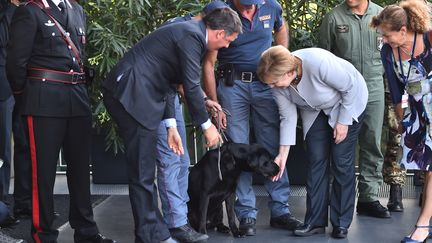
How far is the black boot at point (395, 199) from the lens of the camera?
5246 millimetres

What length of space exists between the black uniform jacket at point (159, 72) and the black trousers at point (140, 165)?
6 cm

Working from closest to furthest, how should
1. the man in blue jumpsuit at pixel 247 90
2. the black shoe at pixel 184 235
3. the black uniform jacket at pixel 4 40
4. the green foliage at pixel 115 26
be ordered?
1. the black shoe at pixel 184 235
2. the man in blue jumpsuit at pixel 247 90
3. the black uniform jacket at pixel 4 40
4. the green foliage at pixel 115 26

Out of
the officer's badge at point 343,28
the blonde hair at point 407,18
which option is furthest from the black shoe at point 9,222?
the blonde hair at point 407,18

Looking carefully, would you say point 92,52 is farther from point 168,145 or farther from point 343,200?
point 343,200

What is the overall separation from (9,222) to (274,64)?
6.63ft

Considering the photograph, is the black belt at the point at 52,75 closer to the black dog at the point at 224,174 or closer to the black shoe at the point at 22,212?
the black dog at the point at 224,174

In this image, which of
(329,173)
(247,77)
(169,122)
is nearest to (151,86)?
(169,122)

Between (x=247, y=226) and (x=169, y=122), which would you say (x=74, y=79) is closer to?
(x=169, y=122)

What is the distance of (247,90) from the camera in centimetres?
475

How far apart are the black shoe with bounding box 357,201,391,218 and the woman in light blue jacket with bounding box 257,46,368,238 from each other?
517mm

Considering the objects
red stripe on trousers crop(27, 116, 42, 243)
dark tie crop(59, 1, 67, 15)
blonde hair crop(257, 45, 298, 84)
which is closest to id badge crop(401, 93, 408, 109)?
blonde hair crop(257, 45, 298, 84)

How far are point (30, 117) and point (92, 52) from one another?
6.11 feet

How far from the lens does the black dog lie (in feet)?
14.9

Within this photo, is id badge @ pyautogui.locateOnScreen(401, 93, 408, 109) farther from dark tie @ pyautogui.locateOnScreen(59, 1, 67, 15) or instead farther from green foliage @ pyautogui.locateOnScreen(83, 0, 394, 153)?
dark tie @ pyautogui.locateOnScreen(59, 1, 67, 15)
